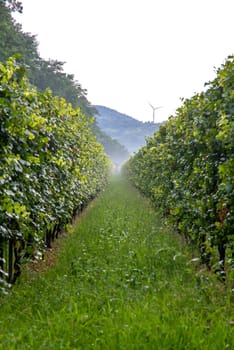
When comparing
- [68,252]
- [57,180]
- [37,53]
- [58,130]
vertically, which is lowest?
[68,252]

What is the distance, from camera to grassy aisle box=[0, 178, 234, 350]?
359 cm

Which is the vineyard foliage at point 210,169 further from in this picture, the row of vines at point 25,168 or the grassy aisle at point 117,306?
the row of vines at point 25,168

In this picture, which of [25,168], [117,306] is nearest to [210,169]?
[117,306]

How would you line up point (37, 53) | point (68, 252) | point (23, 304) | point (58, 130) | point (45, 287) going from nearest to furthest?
point (23, 304) < point (45, 287) < point (58, 130) < point (68, 252) < point (37, 53)

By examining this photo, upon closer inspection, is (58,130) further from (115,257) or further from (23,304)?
(23,304)

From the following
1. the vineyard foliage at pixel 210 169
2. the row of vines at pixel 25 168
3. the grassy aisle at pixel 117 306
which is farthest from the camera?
the vineyard foliage at pixel 210 169

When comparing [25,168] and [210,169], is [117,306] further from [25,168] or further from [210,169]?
[210,169]

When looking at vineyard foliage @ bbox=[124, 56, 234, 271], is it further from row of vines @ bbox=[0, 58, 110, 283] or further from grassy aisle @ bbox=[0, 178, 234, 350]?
row of vines @ bbox=[0, 58, 110, 283]

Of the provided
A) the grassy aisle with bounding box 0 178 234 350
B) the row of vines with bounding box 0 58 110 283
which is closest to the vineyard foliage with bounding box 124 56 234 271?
the grassy aisle with bounding box 0 178 234 350

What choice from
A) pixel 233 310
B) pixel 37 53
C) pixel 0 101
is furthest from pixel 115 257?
pixel 37 53

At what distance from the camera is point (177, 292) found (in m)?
4.93

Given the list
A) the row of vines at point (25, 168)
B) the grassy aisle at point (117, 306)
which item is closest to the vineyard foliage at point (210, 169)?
the grassy aisle at point (117, 306)

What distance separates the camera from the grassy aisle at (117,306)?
3594mm

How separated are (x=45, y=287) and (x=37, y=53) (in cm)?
4427
